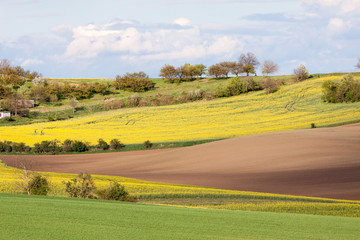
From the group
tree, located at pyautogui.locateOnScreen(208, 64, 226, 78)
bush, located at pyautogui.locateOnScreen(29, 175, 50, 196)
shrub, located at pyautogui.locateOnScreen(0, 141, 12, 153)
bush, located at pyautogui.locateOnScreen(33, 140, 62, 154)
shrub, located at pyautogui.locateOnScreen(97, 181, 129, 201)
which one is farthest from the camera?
tree, located at pyautogui.locateOnScreen(208, 64, 226, 78)

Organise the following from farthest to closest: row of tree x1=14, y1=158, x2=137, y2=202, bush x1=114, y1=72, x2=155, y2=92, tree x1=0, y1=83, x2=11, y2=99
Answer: bush x1=114, y1=72, x2=155, y2=92
tree x1=0, y1=83, x2=11, y2=99
row of tree x1=14, y1=158, x2=137, y2=202

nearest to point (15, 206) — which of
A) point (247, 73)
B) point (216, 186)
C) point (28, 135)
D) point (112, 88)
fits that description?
point (216, 186)

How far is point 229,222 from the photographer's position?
37.2 feet

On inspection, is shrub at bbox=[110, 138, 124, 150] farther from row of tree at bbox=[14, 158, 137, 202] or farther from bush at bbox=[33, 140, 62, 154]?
row of tree at bbox=[14, 158, 137, 202]

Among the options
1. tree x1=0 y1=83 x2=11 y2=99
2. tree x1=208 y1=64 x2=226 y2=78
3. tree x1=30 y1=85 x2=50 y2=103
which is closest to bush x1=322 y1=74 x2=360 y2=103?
tree x1=208 y1=64 x2=226 y2=78

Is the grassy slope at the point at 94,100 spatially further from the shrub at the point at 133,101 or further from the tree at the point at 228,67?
the tree at the point at 228,67

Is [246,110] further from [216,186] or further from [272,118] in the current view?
[216,186]

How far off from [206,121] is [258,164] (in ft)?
111

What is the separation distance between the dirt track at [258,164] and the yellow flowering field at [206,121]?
1008 cm

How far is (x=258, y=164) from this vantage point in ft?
131

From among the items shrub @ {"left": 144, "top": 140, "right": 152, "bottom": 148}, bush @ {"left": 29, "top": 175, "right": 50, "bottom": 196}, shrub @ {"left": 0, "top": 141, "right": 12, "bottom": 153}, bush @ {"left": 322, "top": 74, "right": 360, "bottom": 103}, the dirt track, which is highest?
bush @ {"left": 322, "top": 74, "right": 360, "bottom": 103}

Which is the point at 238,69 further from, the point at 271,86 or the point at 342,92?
the point at 342,92

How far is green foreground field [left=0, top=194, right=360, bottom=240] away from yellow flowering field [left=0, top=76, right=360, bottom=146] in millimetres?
47580

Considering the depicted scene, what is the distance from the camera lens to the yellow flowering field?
6334 centimetres
